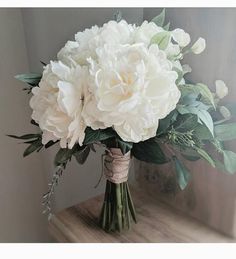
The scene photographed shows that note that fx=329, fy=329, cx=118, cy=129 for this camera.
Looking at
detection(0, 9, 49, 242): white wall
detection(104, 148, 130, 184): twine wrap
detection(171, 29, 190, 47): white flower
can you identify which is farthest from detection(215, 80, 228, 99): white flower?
detection(0, 9, 49, 242): white wall

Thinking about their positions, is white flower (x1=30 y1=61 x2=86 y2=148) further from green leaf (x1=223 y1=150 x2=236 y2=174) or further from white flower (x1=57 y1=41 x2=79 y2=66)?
green leaf (x1=223 y1=150 x2=236 y2=174)

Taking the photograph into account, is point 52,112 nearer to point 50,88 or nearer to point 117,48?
point 50,88

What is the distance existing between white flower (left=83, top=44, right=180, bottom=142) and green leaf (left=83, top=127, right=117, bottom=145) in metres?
0.02

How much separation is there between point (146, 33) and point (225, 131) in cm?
26

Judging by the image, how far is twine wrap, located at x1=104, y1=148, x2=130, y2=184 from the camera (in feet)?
2.31

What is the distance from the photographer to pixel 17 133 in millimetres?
1002

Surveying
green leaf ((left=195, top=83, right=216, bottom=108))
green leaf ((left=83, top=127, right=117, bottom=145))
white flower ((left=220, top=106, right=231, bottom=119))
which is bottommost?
green leaf ((left=83, top=127, right=117, bottom=145))

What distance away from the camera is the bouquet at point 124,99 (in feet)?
1.83

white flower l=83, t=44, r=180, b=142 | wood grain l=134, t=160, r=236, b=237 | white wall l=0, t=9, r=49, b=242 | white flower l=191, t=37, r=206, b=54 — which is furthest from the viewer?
white wall l=0, t=9, r=49, b=242

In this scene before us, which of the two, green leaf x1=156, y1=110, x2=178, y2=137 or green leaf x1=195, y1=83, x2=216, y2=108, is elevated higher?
green leaf x1=195, y1=83, x2=216, y2=108

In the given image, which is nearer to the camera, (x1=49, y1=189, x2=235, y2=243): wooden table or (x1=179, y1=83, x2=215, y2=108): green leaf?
(x1=179, y1=83, x2=215, y2=108): green leaf

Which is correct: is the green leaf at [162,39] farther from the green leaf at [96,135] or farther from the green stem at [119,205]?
the green stem at [119,205]

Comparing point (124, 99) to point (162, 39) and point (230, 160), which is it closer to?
point (162, 39)

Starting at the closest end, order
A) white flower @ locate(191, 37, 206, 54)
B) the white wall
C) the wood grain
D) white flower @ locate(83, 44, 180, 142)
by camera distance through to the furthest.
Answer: white flower @ locate(83, 44, 180, 142)
white flower @ locate(191, 37, 206, 54)
the wood grain
the white wall
